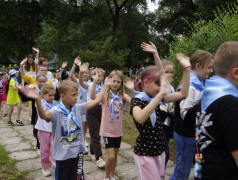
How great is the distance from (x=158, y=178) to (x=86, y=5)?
20.7m

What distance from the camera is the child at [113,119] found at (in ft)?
11.5

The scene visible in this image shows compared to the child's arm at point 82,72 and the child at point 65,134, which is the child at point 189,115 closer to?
the child at point 65,134

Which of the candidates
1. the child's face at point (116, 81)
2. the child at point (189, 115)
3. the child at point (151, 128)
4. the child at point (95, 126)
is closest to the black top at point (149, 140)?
the child at point (151, 128)

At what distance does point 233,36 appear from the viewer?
4.23 meters

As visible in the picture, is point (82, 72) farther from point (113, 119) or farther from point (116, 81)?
point (113, 119)

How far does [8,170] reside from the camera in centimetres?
416

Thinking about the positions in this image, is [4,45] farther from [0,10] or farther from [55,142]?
[55,142]

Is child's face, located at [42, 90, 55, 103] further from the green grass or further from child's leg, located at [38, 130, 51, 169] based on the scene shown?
the green grass

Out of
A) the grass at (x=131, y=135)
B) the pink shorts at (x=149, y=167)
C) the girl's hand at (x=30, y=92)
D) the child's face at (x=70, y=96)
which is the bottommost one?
the grass at (x=131, y=135)

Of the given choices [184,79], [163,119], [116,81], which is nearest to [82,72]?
[116,81]

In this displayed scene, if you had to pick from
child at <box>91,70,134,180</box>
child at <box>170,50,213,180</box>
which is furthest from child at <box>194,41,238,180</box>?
child at <box>91,70,134,180</box>

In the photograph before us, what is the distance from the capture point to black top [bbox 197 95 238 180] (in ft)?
4.75

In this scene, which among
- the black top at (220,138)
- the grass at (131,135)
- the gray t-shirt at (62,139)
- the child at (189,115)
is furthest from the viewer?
the grass at (131,135)

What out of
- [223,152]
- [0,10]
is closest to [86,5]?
[0,10]
